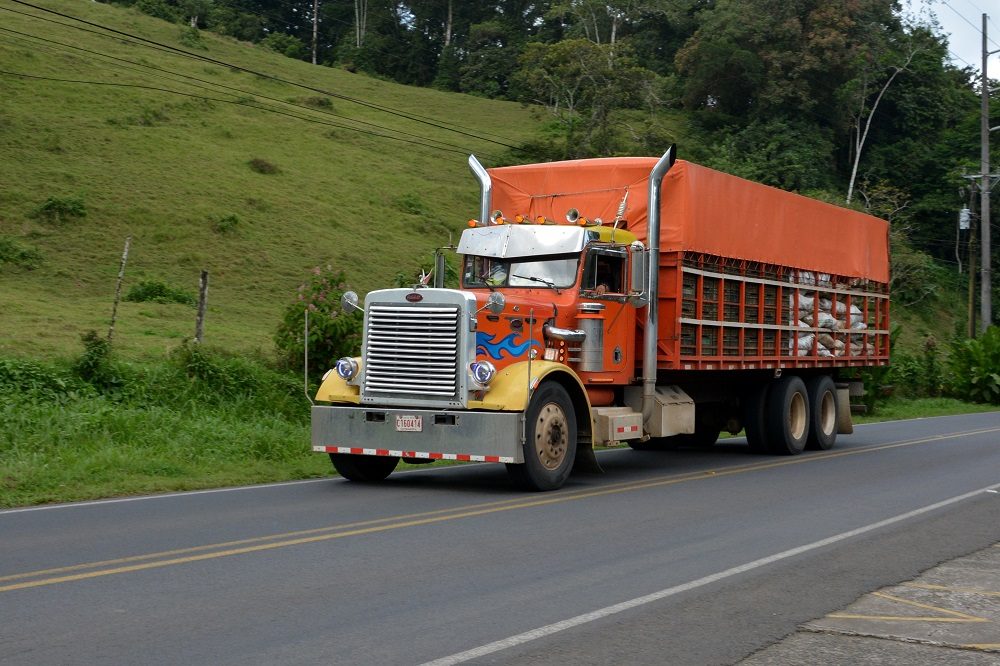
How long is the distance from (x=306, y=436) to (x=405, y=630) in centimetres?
1063

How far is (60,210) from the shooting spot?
39062 millimetres

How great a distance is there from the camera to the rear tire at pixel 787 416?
1855 cm

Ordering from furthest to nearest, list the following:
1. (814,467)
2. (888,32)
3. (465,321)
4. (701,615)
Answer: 1. (888,32)
2. (814,467)
3. (465,321)
4. (701,615)

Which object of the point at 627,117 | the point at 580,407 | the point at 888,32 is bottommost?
the point at 580,407

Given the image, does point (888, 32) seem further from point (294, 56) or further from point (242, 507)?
point (242, 507)

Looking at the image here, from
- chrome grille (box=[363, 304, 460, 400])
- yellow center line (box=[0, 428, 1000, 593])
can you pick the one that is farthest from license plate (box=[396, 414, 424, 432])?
yellow center line (box=[0, 428, 1000, 593])

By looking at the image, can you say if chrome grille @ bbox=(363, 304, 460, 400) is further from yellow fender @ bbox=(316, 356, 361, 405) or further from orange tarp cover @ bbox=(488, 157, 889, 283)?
orange tarp cover @ bbox=(488, 157, 889, 283)

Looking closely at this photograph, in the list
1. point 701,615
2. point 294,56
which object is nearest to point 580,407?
point 701,615

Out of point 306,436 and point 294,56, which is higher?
point 294,56

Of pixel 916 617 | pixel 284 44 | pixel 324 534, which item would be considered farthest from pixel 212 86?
pixel 916 617

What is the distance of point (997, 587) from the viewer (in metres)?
8.51

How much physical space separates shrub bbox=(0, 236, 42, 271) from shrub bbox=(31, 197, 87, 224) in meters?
3.09

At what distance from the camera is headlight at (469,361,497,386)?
12.7 m

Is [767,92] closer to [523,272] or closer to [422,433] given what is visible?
[523,272]
